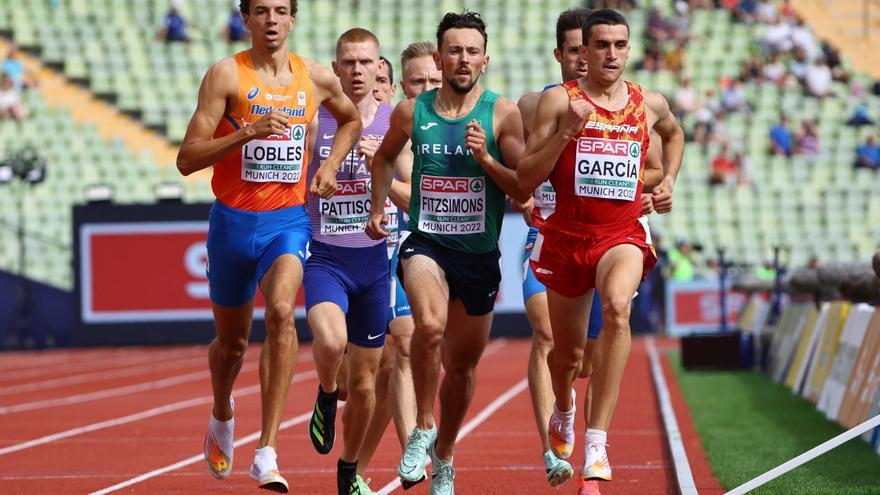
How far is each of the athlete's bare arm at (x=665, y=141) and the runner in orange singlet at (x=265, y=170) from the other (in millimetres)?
1482

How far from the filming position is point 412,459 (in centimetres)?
724

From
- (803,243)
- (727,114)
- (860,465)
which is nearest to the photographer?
(860,465)

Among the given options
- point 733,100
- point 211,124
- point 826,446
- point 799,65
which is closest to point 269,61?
point 211,124

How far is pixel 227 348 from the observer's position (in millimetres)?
7941

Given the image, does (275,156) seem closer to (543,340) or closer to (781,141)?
(543,340)

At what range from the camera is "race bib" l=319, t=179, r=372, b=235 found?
796 centimetres

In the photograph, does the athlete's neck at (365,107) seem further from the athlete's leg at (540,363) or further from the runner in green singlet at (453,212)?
the athlete's leg at (540,363)

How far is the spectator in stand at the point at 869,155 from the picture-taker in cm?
3033

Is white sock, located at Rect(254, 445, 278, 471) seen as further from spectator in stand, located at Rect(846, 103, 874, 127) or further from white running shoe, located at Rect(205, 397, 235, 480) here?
spectator in stand, located at Rect(846, 103, 874, 127)

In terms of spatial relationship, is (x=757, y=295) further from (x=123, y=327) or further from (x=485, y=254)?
(x=485, y=254)

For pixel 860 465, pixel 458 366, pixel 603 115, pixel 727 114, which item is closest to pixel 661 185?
pixel 603 115

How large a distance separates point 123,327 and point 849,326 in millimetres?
15950

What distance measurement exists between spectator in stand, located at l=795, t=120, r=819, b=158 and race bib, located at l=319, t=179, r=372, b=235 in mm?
23866

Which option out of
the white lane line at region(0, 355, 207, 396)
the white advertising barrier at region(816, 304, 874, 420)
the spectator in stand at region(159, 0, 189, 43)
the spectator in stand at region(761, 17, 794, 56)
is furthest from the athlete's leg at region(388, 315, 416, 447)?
the spectator in stand at region(761, 17, 794, 56)
